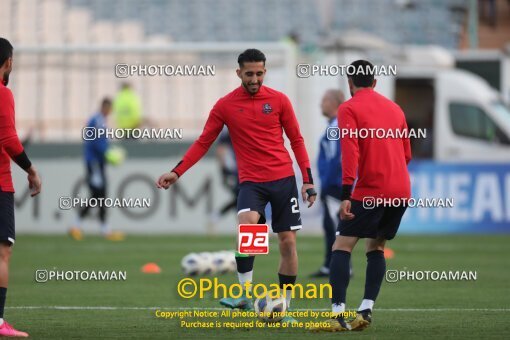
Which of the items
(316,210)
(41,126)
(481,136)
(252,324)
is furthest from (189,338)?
(481,136)

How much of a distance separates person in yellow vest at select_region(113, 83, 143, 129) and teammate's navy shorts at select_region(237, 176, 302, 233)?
15.0m

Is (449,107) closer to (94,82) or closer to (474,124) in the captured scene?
(474,124)

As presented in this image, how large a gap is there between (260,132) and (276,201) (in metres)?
0.63

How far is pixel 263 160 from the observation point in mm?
10289

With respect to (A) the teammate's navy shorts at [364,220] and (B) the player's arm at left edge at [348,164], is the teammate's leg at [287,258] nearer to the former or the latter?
(A) the teammate's navy shorts at [364,220]

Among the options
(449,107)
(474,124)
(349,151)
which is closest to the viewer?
(349,151)

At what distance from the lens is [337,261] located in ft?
32.0

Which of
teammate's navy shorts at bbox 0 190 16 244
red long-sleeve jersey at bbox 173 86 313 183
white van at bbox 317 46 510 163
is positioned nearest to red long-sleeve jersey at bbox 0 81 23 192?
teammate's navy shorts at bbox 0 190 16 244

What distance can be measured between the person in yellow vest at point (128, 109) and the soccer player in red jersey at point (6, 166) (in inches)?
609

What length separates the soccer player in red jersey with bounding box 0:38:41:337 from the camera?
9227mm

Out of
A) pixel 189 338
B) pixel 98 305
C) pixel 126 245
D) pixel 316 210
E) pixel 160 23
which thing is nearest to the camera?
pixel 189 338

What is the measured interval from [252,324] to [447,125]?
57.0 feet

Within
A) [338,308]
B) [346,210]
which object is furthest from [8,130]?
[338,308]

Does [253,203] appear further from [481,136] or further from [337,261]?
[481,136]
